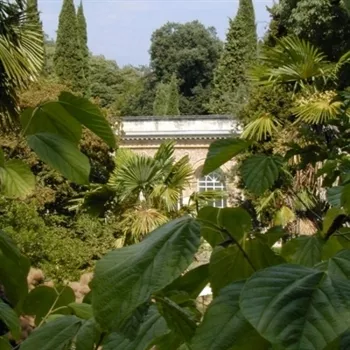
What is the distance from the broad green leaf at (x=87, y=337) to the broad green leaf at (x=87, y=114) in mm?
138

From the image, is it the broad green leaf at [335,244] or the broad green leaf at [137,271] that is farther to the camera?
the broad green leaf at [335,244]

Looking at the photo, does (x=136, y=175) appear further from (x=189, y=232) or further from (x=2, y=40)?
(x=189, y=232)

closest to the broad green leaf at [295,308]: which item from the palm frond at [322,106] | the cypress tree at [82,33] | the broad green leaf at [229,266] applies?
the broad green leaf at [229,266]

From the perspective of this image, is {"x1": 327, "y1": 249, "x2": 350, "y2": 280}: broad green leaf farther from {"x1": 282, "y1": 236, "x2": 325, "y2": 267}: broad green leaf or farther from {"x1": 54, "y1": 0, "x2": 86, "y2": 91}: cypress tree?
{"x1": 54, "y1": 0, "x2": 86, "y2": 91}: cypress tree

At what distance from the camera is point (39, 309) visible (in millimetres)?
613

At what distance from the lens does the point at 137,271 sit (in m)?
0.35

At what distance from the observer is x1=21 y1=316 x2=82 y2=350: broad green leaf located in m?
0.44

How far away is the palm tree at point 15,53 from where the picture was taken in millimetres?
6465

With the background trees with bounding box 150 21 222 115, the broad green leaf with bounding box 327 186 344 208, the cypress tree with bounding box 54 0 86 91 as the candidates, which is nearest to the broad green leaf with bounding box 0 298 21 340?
the broad green leaf with bounding box 327 186 344 208

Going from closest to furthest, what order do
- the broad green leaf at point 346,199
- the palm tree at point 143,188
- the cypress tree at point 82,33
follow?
the broad green leaf at point 346,199, the palm tree at point 143,188, the cypress tree at point 82,33

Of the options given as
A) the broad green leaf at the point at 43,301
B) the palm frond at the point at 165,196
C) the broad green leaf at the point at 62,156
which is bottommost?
the palm frond at the point at 165,196

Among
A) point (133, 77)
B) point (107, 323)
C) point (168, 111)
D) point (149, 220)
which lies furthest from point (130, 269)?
point (133, 77)

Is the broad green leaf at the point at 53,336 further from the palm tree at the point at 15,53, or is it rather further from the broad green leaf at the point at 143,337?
the palm tree at the point at 15,53

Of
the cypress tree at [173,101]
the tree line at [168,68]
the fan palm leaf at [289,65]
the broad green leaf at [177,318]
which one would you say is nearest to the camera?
the broad green leaf at [177,318]
